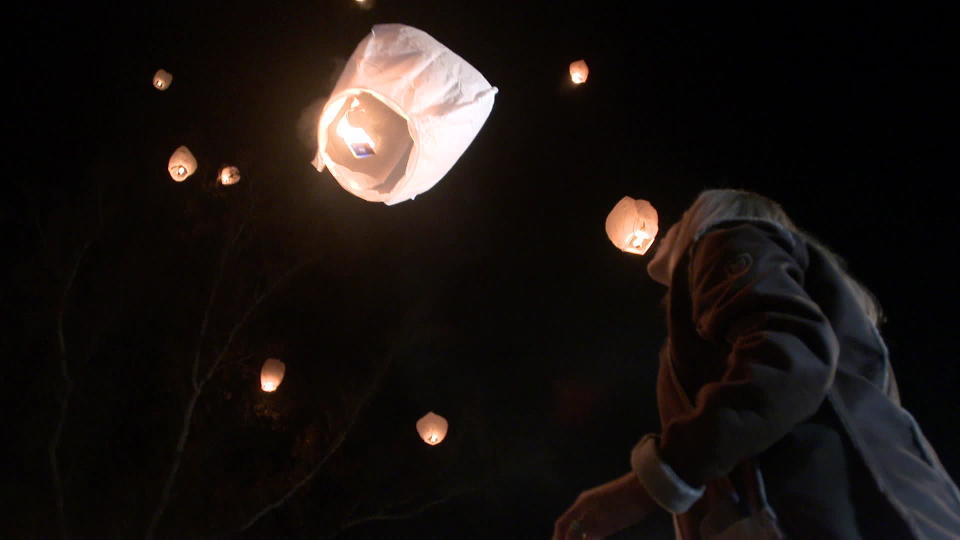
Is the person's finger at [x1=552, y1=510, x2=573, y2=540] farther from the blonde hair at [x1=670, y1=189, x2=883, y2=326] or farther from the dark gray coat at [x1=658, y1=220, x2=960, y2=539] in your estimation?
the blonde hair at [x1=670, y1=189, x2=883, y2=326]

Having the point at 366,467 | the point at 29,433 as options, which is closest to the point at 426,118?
the point at 29,433

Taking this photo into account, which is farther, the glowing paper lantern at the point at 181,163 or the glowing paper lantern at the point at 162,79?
the glowing paper lantern at the point at 162,79

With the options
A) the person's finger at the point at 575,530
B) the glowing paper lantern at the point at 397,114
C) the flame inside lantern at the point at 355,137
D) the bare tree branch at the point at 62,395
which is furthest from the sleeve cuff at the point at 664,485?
the bare tree branch at the point at 62,395

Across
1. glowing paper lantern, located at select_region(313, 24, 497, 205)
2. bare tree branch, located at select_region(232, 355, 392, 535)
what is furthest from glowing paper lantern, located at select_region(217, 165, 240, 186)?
glowing paper lantern, located at select_region(313, 24, 497, 205)

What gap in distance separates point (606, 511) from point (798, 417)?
0.53 metres

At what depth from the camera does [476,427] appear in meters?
12.4

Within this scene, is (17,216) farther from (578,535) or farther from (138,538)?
(578,535)

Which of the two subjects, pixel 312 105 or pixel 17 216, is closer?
pixel 312 105

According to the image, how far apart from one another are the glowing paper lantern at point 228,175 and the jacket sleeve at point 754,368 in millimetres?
8794

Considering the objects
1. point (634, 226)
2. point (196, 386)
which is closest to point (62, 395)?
point (196, 386)

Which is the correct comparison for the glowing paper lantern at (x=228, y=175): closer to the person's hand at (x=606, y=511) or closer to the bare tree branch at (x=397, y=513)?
the bare tree branch at (x=397, y=513)

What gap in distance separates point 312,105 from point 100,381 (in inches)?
361

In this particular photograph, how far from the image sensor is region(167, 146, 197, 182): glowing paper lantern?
8766mm

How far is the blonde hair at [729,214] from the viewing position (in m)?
1.49
